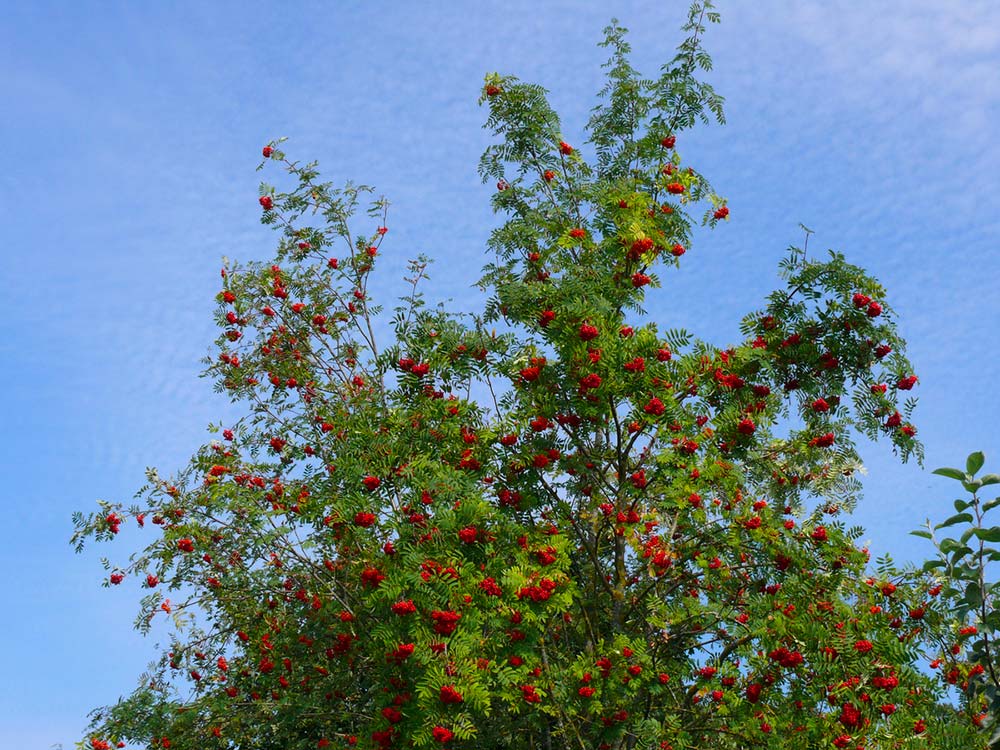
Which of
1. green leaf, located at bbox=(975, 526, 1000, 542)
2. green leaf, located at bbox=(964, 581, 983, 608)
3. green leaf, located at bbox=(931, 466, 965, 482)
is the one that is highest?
green leaf, located at bbox=(931, 466, 965, 482)

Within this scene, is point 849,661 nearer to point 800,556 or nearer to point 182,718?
point 800,556

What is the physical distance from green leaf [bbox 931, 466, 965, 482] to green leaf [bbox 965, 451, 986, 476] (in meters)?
0.06

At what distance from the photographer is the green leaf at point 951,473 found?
292 inches

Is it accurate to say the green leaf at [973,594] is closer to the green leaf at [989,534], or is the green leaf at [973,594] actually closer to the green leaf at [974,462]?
the green leaf at [989,534]

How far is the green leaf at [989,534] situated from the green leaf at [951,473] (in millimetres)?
415

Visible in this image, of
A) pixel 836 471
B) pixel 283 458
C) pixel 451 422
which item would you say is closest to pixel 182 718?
pixel 283 458

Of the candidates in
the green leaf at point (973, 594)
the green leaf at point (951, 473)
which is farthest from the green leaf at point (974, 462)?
the green leaf at point (973, 594)

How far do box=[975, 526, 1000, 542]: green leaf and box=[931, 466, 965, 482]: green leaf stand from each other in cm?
42

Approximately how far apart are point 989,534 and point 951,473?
0.53m

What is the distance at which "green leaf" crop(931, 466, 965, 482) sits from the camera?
24.4 feet

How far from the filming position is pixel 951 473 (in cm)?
745

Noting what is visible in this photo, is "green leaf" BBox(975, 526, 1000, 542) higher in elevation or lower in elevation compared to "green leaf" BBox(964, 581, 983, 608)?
higher

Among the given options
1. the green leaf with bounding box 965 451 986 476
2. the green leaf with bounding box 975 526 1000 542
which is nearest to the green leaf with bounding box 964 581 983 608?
the green leaf with bounding box 975 526 1000 542

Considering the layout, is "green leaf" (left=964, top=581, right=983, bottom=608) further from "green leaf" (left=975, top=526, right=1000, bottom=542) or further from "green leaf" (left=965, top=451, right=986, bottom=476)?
"green leaf" (left=965, top=451, right=986, bottom=476)
